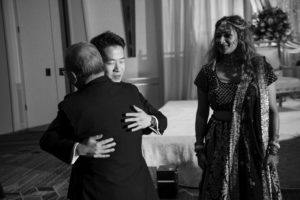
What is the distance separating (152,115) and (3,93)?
629cm

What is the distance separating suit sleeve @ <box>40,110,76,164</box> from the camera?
4.27 feet

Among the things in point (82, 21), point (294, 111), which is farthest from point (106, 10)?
point (294, 111)

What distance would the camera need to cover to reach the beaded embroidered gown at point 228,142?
1969 mm

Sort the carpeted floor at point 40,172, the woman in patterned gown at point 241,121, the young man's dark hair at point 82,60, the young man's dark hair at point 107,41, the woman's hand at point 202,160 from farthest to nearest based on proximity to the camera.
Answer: the carpeted floor at point 40,172 → the woman's hand at point 202,160 → the woman in patterned gown at point 241,121 → the young man's dark hair at point 107,41 → the young man's dark hair at point 82,60

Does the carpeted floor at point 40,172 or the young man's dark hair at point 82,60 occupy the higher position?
the young man's dark hair at point 82,60

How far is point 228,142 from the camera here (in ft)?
6.58

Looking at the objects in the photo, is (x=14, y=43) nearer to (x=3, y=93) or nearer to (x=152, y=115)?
(x=3, y=93)

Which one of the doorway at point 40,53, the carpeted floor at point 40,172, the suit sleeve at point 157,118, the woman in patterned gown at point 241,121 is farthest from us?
the doorway at point 40,53

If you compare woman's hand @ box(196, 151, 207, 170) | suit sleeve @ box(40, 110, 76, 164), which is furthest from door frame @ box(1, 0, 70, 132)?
suit sleeve @ box(40, 110, 76, 164)

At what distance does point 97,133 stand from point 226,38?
951 millimetres

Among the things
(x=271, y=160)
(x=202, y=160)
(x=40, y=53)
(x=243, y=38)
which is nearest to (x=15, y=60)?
(x=40, y=53)

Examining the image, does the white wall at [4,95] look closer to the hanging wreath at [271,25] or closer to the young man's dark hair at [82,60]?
the hanging wreath at [271,25]

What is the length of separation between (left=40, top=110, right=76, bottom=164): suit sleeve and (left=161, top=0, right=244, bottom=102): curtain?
15.1 ft

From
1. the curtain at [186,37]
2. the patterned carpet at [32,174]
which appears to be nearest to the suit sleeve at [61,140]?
the patterned carpet at [32,174]
